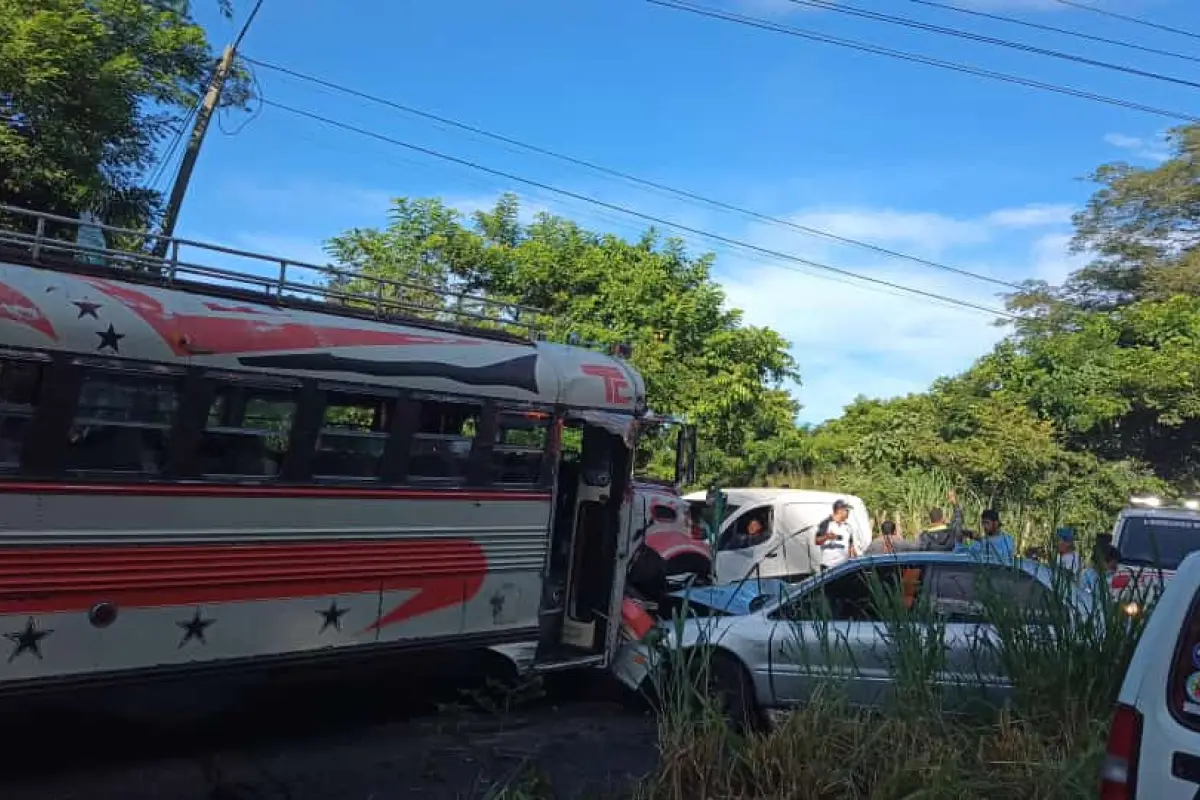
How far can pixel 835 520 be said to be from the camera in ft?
42.7

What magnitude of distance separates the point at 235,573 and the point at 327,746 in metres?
1.55

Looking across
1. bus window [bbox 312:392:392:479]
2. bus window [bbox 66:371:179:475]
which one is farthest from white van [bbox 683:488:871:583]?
bus window [bbox 66:371:179:475]

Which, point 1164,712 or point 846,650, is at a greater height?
point 1164,712

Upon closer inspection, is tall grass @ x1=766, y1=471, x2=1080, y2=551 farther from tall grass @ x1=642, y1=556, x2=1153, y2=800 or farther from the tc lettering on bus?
tall grass @ x1=642, y1=556, x2=1153, y2=800

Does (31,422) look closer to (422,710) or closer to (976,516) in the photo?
(422,710)

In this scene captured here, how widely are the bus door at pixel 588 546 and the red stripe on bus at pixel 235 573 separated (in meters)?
1.24

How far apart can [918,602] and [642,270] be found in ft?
53.5

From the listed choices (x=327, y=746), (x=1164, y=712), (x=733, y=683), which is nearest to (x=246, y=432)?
(x=327, y=746)

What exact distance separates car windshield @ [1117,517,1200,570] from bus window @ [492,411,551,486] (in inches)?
306

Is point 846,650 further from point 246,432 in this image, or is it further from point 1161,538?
point 1161,538

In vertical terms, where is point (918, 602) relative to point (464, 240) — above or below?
below

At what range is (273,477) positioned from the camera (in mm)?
6664

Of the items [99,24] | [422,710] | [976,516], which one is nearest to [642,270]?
[976,516]

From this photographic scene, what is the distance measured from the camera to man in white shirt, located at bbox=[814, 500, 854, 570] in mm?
12664
